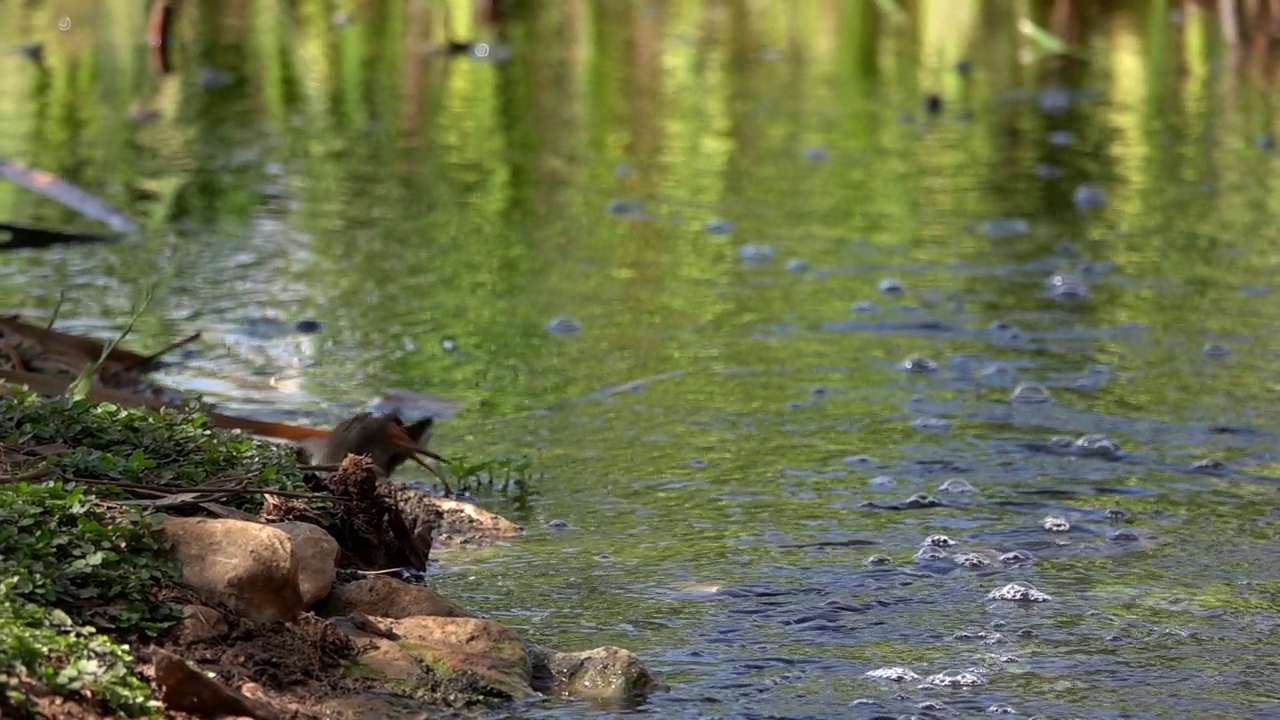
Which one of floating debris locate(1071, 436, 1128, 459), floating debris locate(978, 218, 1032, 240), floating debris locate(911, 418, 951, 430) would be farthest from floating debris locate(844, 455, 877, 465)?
floating debris locate(978, 218, 1032, 240)

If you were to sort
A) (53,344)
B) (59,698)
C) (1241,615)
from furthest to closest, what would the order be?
(53,344) → (1241,615) → (59,698)

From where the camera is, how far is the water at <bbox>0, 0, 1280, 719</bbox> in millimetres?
3883

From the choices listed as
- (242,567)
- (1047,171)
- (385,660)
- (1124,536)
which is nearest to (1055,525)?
(1124,536)

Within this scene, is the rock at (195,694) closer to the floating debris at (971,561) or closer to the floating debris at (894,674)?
the floating debris at (894,674)

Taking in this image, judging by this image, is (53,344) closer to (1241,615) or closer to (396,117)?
(1241,615)

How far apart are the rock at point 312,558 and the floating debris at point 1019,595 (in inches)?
54.2

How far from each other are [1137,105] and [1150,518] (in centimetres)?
769

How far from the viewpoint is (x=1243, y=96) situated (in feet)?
39.5

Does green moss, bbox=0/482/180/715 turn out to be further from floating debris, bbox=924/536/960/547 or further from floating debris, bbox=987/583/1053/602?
floating debris, bbox=924/536/960/547

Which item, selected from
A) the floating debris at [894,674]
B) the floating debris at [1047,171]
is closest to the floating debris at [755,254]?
the floating debris at [1047,171]

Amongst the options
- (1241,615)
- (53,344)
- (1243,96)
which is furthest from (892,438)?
(1243,96)

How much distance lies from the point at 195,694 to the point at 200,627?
0.25 meters

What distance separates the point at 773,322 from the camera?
662 centimetres

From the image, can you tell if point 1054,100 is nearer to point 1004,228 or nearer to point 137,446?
point 1004,228
